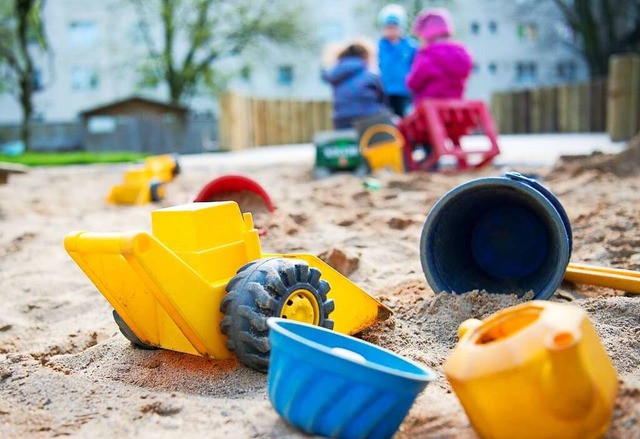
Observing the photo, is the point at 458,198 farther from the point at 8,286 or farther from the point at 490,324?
the point at 8,286

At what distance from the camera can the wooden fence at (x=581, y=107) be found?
971 cm

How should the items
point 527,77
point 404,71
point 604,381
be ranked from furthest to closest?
1. point 527,77
2. point 404,71
3. point 604,381

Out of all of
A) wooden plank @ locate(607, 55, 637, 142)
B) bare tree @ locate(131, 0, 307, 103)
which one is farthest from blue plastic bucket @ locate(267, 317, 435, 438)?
bare tree @ locate(131, 0, 307, 103)

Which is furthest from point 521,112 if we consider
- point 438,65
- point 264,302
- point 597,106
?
point 264,302

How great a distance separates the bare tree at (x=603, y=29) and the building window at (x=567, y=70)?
6205 millimetres

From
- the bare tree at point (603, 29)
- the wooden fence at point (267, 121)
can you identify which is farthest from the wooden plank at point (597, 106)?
the bare tree at point (603, 29)

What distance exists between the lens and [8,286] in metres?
3.18

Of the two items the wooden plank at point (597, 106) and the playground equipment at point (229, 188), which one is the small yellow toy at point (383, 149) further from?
the wooden plank at point (597, 106)

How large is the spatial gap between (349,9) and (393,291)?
2876 centimetres

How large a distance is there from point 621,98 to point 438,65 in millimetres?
3908

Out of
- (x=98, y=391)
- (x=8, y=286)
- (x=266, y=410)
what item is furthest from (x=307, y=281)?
(x=8, y=286)

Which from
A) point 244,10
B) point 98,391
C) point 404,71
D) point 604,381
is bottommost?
point 98,391

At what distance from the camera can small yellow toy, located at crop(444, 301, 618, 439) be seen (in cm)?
127

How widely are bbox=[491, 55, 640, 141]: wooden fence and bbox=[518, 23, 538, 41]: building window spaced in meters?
13.5
